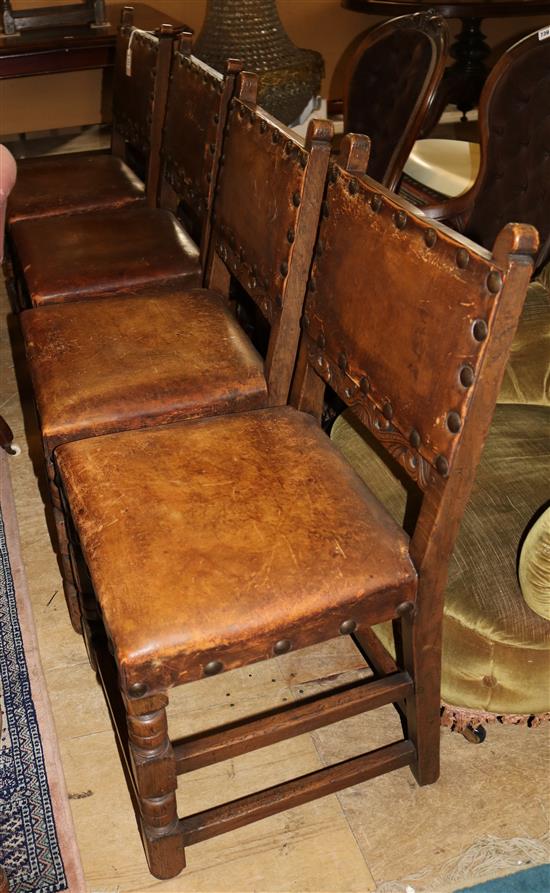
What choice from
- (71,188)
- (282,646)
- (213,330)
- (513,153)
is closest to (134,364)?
(213,330)

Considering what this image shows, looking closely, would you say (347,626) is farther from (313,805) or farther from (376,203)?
(376,203)

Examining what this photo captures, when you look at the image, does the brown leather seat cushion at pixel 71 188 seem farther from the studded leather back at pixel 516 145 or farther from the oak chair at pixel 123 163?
the studded leather back at pixel 516 145

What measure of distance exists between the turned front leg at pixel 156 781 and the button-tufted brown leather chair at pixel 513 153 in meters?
1.51

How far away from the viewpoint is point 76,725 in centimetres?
141

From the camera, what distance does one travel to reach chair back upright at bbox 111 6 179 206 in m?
1.96

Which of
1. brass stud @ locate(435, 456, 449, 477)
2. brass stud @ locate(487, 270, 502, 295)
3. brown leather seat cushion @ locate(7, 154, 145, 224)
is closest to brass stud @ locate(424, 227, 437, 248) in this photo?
brass stud @ locate(487, 270, 502, 295)

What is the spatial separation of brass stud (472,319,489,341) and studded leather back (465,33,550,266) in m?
1.32

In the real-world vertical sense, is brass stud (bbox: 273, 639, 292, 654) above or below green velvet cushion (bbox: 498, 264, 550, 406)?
below

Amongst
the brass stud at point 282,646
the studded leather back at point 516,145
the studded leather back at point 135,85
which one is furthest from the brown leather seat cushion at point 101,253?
the brass stud at point 282,646

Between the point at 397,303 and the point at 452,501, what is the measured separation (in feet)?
0.80

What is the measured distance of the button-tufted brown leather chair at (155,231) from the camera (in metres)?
1.67

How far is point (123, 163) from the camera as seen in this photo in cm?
239

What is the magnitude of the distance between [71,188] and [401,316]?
1.49 metres

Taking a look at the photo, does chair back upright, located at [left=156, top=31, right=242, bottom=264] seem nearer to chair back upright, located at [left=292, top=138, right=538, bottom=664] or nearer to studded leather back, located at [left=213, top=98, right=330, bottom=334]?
studded leather back, located at [left=213, top=98, right=330, bottom=334]
